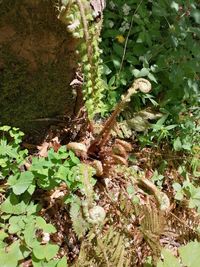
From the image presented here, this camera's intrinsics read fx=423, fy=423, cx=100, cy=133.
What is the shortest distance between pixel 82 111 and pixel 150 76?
0.44 m

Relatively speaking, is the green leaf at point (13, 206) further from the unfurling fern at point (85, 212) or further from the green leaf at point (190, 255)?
the green leaf at point (190, 255)

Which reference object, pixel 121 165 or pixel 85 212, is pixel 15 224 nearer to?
pixel 85 212

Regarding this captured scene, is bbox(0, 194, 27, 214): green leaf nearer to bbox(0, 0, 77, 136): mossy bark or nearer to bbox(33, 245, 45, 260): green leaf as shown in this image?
bbox(33, 245, 45, 260): green leaf

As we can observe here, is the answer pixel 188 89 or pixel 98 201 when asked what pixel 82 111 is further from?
pixel 188 89

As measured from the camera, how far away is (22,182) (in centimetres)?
189

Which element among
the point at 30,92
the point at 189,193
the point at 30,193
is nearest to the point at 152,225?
the point at 189,193

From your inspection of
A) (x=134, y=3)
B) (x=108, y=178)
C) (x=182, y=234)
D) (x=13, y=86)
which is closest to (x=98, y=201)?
(x=108, y=178)

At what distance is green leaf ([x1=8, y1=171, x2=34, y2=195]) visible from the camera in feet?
6.16

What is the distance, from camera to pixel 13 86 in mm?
2004

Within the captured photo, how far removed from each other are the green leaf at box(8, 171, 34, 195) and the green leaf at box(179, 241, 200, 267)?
2.45ft

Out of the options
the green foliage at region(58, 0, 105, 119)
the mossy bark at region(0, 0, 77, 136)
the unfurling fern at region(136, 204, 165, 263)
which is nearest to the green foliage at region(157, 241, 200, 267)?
the unfurling fern at region(136, 204, 165, 263)

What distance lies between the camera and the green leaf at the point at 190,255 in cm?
187

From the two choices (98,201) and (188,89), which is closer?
(98,201)

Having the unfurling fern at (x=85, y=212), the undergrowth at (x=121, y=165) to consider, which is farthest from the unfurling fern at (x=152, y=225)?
the unfurling fern at (x=85, y=212)
